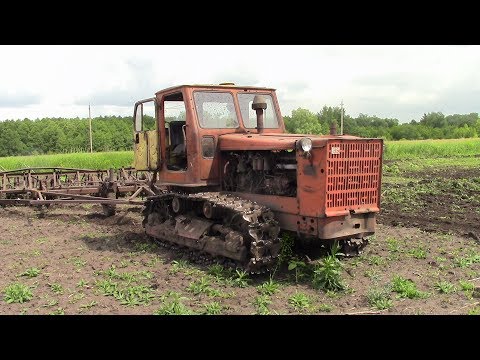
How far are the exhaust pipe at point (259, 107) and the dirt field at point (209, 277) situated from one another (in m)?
2.58

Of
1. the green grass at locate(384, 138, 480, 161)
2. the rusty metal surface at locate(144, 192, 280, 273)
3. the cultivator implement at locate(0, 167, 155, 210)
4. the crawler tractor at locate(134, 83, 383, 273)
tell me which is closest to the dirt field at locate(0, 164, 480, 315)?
the rusty metal surface at locate(144, 192, 280, 273)

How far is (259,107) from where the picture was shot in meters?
8.24

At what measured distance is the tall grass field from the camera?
1191 inches

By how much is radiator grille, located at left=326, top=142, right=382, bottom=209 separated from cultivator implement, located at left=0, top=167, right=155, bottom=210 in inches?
204

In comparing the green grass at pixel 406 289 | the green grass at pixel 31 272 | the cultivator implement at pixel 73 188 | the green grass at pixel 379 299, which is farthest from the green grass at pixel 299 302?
the cultivator implement at pixel 73 188

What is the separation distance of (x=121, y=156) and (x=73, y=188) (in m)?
19.2

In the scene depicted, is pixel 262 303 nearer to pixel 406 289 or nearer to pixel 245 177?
pixel 406 289

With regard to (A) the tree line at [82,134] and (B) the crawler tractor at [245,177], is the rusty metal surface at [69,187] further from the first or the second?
(A) the tree line at [82,134]

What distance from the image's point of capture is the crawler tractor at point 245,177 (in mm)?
6758

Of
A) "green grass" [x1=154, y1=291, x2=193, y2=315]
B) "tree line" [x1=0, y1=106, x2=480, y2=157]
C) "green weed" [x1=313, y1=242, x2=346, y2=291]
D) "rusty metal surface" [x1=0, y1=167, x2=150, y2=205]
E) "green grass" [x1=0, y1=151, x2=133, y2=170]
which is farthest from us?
"tree line" [x1=0, y1=106, x2=480, y2=157]

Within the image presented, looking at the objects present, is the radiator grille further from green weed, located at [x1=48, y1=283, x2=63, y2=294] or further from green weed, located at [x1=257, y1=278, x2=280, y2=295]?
green weed, located at [x1=48, y1=283, x2=63, y2=294]

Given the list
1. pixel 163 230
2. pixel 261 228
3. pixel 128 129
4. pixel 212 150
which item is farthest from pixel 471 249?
pixel 128 129

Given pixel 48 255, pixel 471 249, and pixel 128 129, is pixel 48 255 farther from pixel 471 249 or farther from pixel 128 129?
pixel 128 129

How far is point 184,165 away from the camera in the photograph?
9.21 m
